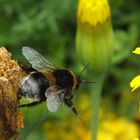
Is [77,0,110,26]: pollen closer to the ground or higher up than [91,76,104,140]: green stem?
higher up

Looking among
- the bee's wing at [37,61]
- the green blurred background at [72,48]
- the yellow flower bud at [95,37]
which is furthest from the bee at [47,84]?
the green blurred background at [72,48]

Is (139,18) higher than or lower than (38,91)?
lower

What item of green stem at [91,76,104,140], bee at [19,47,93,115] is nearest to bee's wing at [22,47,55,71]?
bee at [19,47,93,115]

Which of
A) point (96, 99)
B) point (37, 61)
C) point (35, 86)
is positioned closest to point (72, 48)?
point (96, 99)

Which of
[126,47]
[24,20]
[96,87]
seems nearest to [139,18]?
[126,47]

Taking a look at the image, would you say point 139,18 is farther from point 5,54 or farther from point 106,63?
point 5,54

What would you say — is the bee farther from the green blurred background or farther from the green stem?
the green blurred background
